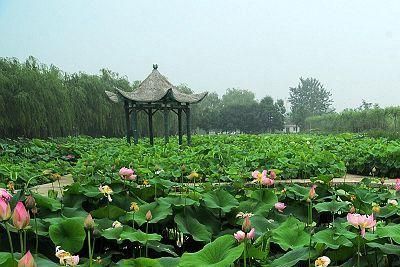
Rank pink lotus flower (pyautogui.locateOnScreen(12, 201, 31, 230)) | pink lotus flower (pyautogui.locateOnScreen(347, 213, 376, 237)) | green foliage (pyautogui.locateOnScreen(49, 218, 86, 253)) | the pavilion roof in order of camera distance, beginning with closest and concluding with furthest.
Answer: pink lotus flower (pyautogui.locateOnScreen(12, 201, 31, 230))
pink lotus flower (pyautogui.locateOnScreen(347, 213, 376, 237))
green foliage (pyautogui.locateOnScreen(49, 218, 86, 253))
the pavilion roof

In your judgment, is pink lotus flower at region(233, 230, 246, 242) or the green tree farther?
the green tree

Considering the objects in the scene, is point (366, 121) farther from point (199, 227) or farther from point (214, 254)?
point (214, 254)

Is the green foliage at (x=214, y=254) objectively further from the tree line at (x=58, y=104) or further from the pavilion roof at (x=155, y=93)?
the tree line at (x=58, y=104)

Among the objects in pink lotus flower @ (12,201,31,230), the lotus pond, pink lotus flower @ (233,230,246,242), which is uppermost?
pink lotus flower @ (12,201,31,230)

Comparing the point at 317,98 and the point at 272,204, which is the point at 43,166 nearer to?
the point at 272,204

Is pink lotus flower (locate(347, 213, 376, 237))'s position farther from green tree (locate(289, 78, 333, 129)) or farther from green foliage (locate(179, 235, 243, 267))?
green tree (locate(289, 78, 333, 129))

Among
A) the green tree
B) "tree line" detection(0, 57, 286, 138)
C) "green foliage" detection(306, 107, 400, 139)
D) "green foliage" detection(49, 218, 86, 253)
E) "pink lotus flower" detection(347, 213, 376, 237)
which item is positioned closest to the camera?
"pink lotus flower" detection(347, 213, 376, 237)

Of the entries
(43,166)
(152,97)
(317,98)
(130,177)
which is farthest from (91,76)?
(317,98)

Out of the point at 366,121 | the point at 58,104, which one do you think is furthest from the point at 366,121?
the point at 58,104

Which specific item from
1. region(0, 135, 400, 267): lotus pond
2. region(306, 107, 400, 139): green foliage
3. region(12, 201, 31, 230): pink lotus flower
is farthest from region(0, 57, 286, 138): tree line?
region(12, 201, 31, 230): pink lotus flower

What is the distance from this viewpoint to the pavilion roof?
10.4 m

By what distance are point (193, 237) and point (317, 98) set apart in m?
69.7

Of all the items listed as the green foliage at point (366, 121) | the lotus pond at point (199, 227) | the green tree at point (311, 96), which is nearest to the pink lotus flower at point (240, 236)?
the lotus pond at point (199, 227)

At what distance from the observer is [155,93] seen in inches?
423
